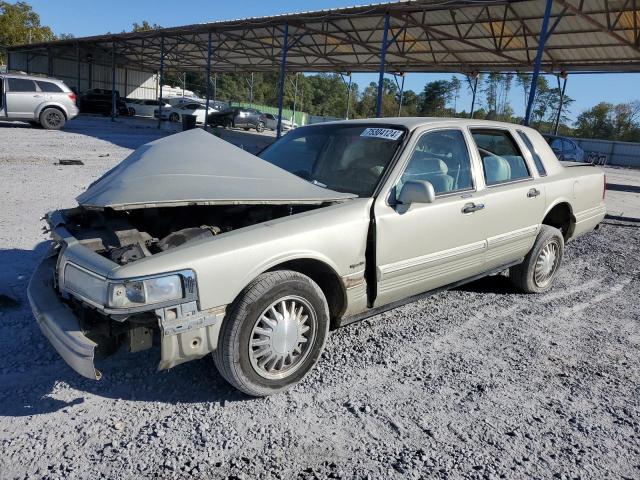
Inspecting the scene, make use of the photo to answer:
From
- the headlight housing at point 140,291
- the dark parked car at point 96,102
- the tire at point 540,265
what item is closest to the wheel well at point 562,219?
the tire at point 540,265

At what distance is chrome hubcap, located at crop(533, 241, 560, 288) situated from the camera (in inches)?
197

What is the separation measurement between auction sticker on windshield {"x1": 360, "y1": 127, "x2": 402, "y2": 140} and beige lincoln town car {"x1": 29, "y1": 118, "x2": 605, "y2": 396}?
0.05 ft

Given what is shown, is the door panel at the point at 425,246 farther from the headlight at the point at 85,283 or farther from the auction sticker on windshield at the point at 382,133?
the headlight at the point at 85,283

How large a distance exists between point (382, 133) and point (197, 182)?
1.56 metres

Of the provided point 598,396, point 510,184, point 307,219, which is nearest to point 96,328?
point 307,219

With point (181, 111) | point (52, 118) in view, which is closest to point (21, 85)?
point (52, 118)

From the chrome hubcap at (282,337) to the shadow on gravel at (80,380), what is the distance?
269 mm

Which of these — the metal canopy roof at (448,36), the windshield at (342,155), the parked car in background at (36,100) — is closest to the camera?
the windshield at (342,155)

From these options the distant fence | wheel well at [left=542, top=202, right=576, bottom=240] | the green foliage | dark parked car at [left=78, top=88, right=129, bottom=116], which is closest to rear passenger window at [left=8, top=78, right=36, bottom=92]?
dark parked car at [left=78, top=88, right=129, bottom=116]

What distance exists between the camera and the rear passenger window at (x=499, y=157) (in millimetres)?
4293

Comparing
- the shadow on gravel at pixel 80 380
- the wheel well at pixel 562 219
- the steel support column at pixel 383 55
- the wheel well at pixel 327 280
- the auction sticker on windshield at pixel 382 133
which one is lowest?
the shadow on gravel at pixel 80 380

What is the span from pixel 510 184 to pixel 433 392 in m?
2.23

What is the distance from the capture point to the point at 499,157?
4.52 metres

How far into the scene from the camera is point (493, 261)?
14.3 feet
